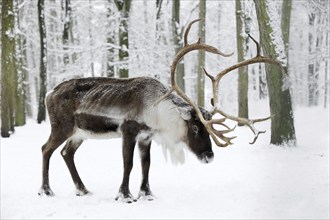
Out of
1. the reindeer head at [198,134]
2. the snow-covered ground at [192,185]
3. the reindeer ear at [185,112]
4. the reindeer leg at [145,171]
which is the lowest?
the snow-covered ground at [192,185]

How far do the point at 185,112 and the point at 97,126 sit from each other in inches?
41.8

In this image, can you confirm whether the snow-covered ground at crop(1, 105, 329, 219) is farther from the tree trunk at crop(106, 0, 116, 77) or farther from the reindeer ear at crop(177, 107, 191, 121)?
the tree trunk at crop(106, 0, 116, 77)

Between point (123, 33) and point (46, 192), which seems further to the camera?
point (123, 33)

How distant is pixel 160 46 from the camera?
1772cm

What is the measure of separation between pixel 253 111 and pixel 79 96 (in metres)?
13.9

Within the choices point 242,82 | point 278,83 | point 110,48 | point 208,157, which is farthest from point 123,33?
point 208,157

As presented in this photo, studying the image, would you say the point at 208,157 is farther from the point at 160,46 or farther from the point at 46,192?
the point at 160,46

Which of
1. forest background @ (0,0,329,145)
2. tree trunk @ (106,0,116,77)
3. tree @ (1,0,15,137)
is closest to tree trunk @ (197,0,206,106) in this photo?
forest background @ (0,0,329,145)

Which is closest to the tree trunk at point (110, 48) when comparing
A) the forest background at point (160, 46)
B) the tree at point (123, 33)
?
the forest background at point (160, 46)

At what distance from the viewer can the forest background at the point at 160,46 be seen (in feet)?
26.1

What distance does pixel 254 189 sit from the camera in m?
5.39

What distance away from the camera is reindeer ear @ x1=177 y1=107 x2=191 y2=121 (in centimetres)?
509

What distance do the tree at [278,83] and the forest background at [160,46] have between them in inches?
0.7

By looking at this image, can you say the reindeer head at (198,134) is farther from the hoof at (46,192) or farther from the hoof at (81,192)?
the hoof at (46,192)
